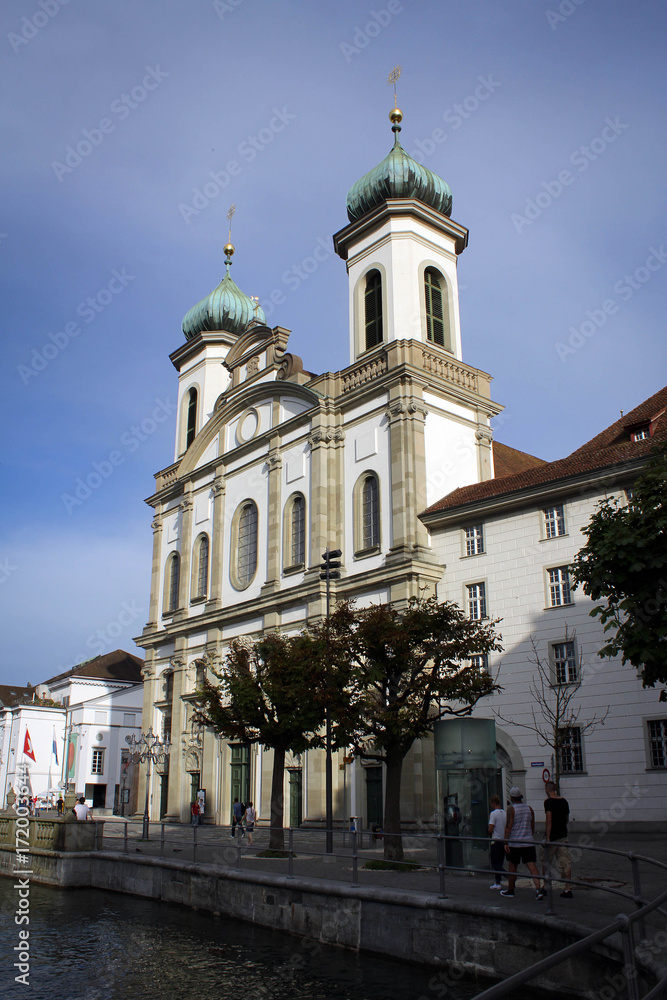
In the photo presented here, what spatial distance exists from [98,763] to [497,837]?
167 feet

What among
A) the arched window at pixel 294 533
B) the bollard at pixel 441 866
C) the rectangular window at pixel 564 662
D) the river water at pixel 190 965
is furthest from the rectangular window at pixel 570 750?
the arched window at pixel 294 533

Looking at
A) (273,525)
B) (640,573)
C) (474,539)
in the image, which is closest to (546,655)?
(474,539)

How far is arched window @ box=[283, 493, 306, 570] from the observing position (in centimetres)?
3650

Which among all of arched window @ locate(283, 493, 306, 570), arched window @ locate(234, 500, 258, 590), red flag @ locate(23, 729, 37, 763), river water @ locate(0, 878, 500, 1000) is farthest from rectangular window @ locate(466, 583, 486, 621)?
red flag @ locate(23, 729, 37, 763)

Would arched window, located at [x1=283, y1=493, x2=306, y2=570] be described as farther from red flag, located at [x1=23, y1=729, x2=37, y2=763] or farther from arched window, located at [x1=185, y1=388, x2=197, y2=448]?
red flag, located at [x1=23, y1=729, x2=37, y2=763]

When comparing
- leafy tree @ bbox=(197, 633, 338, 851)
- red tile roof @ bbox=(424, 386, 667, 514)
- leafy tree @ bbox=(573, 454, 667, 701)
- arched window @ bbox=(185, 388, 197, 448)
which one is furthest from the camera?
arched window @ bbox=(185, 388, 197, 448)

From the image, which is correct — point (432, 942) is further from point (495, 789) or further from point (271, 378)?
point (271, 378)

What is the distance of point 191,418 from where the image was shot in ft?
170

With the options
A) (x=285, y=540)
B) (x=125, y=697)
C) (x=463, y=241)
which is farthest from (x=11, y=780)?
(x=463, y=241)

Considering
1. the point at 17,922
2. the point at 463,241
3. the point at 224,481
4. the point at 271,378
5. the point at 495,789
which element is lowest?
the point at 17,922

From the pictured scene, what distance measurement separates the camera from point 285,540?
123ft

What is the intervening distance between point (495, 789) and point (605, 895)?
564 centimetres

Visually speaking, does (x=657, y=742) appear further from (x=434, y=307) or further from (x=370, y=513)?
(x=434, y=307)

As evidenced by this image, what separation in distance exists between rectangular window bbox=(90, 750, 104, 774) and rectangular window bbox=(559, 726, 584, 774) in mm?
41983
